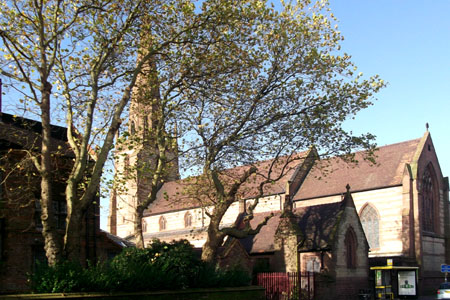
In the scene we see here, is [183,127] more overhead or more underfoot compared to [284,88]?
more underfoot

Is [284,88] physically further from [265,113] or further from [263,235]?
[263,235]

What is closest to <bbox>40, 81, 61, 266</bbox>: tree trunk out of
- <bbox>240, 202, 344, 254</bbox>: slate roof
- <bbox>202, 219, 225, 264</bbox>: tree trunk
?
<bbox>202, 219, 225, 264</bbox>: tree trunk

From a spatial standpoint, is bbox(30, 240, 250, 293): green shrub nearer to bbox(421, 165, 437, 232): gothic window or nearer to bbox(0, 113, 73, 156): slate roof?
bbox(0, 113, 73, 156): slate roof

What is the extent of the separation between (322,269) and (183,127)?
1367 cm

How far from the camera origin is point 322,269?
31.5 m

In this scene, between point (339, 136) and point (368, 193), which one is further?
point (368, 193)

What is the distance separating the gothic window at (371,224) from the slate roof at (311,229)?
13.1 metres

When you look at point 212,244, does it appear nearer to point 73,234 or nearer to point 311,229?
point 73,234

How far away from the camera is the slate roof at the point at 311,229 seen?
106ft

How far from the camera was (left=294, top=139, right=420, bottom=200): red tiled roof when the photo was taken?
1871 inches

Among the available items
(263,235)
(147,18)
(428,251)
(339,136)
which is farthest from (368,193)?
(147,18)

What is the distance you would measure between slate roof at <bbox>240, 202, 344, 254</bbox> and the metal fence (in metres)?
2.78

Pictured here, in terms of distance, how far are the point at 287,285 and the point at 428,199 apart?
2476cm

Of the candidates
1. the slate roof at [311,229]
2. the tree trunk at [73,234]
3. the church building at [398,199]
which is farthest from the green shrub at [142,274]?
the church building at [398,199]
